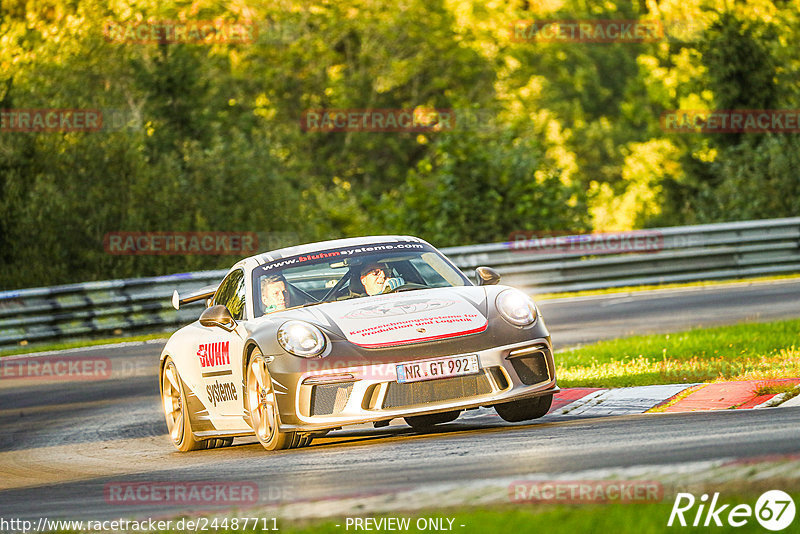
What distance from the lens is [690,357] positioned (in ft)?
41.1

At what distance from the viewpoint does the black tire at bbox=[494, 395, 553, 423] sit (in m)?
9.70

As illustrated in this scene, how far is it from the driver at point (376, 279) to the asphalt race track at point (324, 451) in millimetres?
1065

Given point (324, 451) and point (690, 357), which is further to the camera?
point (690, 357)

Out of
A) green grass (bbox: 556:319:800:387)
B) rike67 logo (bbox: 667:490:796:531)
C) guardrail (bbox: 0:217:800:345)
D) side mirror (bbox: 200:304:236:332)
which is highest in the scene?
side mirror (bbox: 200:304:236:332)

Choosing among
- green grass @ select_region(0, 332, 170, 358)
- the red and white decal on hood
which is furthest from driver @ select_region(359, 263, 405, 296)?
green grass @ select_region(0, 332, 170, 358)

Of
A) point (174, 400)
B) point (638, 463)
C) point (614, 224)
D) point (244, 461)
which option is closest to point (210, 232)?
point (174, 400)

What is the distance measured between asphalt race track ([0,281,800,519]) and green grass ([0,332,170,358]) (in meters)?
4.27

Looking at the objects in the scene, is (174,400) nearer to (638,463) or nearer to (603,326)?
(638,463)
